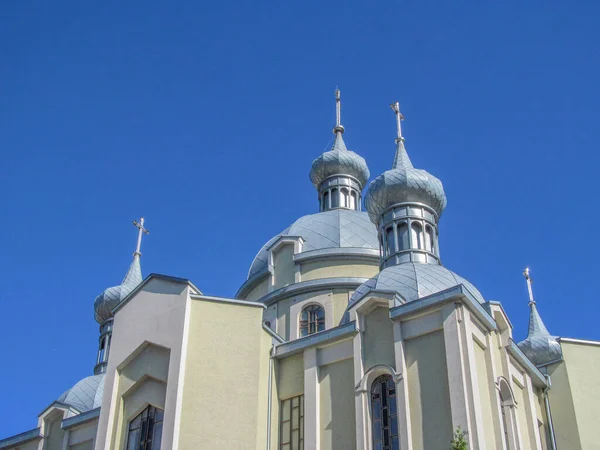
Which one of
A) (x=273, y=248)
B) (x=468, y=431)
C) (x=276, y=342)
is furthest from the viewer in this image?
(x=273, y=248)

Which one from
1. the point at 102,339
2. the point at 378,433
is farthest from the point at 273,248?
the point at 378,433

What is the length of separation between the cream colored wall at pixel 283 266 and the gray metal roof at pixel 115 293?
5147 mm

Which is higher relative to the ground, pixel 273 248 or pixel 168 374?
pixel 273 248

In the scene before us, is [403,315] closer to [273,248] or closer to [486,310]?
[486,310]

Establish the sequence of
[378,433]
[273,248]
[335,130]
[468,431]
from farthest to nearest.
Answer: [335,130], [273,248], [378,433], [468,431]

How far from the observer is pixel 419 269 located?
18375 mm

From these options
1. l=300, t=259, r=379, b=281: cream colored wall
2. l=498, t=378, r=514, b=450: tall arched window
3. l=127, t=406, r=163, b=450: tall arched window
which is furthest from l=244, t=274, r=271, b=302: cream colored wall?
l=498, t=378, r=514, b=450: tall arched window

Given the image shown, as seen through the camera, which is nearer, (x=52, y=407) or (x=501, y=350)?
(x=501, y=350)

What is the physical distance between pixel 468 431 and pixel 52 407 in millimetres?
11096

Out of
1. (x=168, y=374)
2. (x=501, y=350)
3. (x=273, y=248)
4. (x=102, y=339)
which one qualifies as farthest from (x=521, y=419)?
(x=102, y=339)

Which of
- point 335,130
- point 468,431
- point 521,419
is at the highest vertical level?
point 335,130

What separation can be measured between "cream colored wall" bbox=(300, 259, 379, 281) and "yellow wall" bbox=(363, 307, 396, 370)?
6.94 meters

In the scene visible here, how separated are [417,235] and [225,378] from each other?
6155 millimetres

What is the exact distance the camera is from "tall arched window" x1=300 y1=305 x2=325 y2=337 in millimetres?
22828
